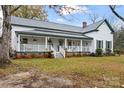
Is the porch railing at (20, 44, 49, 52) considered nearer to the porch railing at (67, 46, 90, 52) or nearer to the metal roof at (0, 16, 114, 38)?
the metal roof at (0, 16, 114, 38)

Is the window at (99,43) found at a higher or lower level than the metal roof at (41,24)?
lower

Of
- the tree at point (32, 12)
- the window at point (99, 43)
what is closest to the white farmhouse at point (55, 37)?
the window at point (99, 43)

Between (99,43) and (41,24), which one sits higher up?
(41,24)

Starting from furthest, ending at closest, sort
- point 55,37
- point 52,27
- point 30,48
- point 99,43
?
point 99,43
point 52,27
point 55,37
point 30,48

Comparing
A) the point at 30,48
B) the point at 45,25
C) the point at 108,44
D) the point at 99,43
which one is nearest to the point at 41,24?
the point at 45,25

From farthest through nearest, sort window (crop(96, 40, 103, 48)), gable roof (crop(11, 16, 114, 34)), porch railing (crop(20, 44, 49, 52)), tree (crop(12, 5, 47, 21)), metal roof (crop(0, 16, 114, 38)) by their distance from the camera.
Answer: tree (crop(12, 5, 47, 21)), window (crop(96, 40, 103, 48)), metal roof (crop(0, 16, 114, 38)), gable roof (crop(11, 16, 114, 34)), porch railing (crop(20, 44, 49, 52))

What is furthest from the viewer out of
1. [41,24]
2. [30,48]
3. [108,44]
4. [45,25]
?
[108,44]

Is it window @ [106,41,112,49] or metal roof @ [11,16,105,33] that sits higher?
metal roof @ [11,16,105,33]

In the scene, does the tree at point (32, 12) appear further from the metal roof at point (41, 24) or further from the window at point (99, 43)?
the window at point (99, 43)

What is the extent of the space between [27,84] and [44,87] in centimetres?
78

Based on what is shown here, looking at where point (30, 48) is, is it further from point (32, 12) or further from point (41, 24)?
point (32, 12)

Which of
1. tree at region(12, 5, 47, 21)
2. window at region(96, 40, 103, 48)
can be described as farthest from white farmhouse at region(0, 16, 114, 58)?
tree at region(12, 5, 47, 21)
